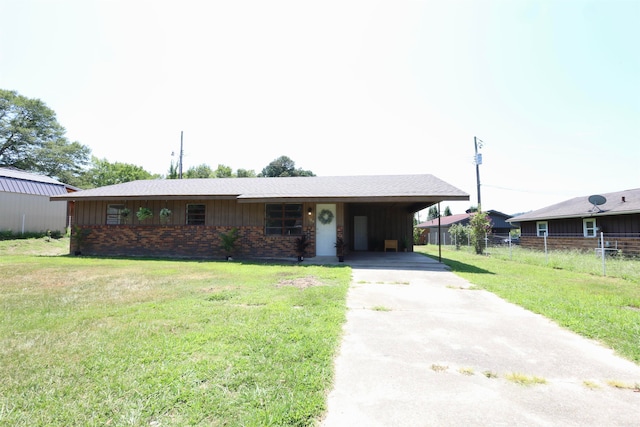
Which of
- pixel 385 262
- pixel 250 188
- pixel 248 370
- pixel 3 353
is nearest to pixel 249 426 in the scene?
pixel 248 370

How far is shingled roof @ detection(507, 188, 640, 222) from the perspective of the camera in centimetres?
1320

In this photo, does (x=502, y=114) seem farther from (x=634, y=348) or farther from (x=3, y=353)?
(x=3, y=353)

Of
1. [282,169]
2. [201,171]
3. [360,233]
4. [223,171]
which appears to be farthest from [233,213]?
[201,171]

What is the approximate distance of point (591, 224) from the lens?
1523cm

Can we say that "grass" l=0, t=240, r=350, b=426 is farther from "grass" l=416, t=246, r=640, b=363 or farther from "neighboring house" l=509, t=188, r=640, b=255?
"neighboring house" l=509, t=188, r=640, b=255

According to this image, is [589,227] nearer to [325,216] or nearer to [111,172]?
[325,216]

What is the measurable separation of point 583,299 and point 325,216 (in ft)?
25.2

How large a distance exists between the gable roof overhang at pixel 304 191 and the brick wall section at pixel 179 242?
142 cm

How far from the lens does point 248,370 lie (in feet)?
7.80

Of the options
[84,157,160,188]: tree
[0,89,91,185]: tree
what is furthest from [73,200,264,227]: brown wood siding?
[84,157,160,188]: tree

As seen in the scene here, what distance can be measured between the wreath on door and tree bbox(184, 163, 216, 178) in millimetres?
36803

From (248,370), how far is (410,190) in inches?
350

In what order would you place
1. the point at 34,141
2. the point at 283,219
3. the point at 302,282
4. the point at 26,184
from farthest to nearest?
the point at 34,141 → the point at 26,184 → the point at 283,219 → the point at 302,282

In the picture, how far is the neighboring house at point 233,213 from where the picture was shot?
10.6m
